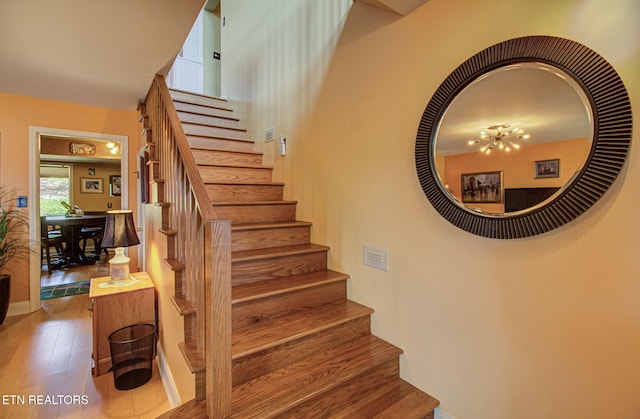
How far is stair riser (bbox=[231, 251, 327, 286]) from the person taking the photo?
73.5 inches

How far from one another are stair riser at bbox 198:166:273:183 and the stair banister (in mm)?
749

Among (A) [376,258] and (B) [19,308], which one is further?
(B) [19,308]

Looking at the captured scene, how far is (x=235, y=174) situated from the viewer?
284 centimetres

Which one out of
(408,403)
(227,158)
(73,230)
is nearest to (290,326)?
(408,403)

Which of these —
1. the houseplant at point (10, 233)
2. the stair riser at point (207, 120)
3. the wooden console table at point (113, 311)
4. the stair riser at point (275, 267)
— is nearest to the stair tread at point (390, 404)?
the stair riser at point (275, 267)

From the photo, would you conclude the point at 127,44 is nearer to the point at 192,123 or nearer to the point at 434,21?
the point at 192,123

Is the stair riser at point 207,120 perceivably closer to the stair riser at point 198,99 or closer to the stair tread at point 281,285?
the stair riser at point 198,99

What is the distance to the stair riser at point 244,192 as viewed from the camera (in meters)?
2.50

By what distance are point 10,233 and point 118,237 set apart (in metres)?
1.91

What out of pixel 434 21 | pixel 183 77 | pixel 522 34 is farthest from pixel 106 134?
pixel 522 34

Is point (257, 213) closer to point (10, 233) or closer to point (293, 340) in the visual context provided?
point (293, 340)

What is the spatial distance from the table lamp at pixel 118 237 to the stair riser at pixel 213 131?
3.69 ft

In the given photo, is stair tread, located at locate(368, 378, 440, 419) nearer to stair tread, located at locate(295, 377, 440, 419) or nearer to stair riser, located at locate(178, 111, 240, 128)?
stair tread, located at locate(295, 377, 440, 419)

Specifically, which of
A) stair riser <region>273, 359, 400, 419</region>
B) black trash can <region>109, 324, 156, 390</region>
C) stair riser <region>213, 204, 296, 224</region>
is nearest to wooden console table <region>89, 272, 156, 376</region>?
black trash can <region>109, 324, 156, 390</region>
